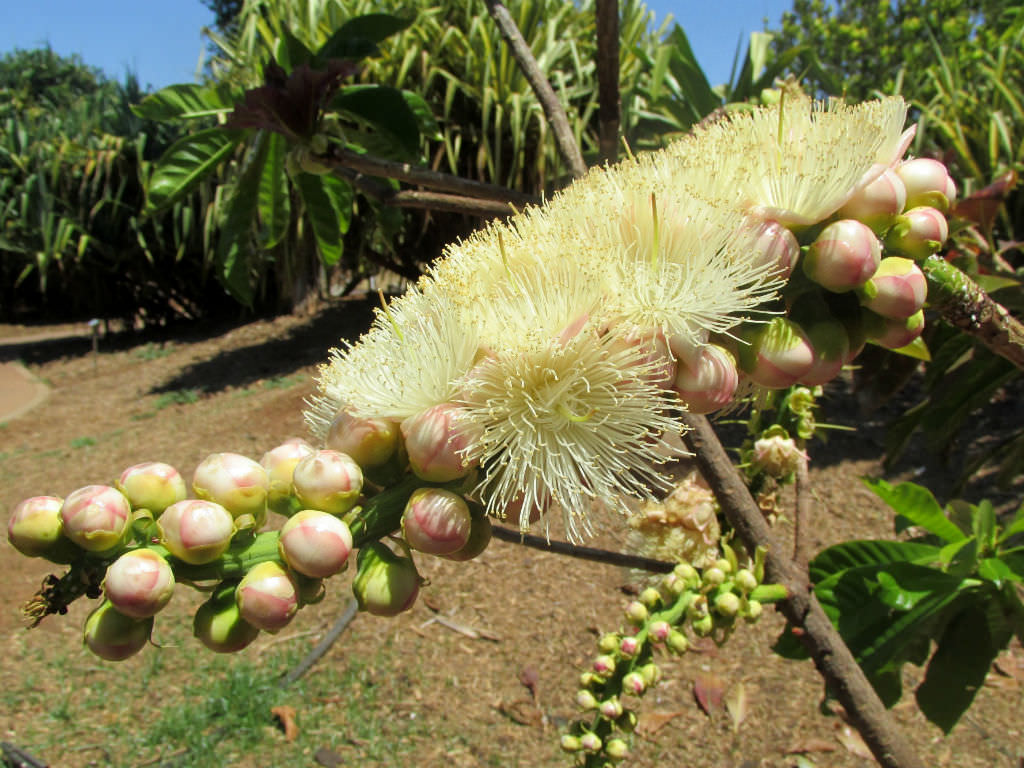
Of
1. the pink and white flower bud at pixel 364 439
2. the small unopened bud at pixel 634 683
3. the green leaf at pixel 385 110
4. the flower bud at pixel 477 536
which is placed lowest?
the small unopened bud at pixel 634 683

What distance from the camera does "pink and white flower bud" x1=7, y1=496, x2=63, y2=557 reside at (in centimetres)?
55

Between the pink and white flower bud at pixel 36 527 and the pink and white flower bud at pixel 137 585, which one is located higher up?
the pink and white flower bud at pixel 36 527

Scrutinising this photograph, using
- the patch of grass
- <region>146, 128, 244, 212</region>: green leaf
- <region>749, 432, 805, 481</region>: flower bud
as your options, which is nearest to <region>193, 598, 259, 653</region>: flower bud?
<region>749, 432, 805, 481</region>: flower bud

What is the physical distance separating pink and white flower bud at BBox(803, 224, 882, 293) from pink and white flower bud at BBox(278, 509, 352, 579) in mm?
491

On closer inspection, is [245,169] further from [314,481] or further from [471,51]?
[471,51]

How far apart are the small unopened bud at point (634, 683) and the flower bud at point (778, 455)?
0.44 meters

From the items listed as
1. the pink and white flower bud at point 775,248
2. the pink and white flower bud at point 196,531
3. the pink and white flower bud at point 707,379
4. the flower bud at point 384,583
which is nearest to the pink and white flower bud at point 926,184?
the pink and white flower bud at point 775,248

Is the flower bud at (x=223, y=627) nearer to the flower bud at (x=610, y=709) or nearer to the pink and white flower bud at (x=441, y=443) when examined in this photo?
the pink and white flower bud at (x=441, y=443)

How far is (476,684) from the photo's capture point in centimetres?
269

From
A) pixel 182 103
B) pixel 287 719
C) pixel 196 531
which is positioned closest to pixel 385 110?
pixel 182 103

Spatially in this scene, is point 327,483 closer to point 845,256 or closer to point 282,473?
point 282,473

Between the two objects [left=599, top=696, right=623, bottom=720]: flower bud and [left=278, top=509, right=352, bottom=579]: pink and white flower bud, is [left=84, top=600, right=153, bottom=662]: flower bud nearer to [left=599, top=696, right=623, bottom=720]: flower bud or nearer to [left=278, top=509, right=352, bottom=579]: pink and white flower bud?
[left=278, top=509, right=352, bottom=579]: pink and white flower bud

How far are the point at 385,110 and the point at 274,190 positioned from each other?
18.9 inches

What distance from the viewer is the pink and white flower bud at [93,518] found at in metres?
0.54
